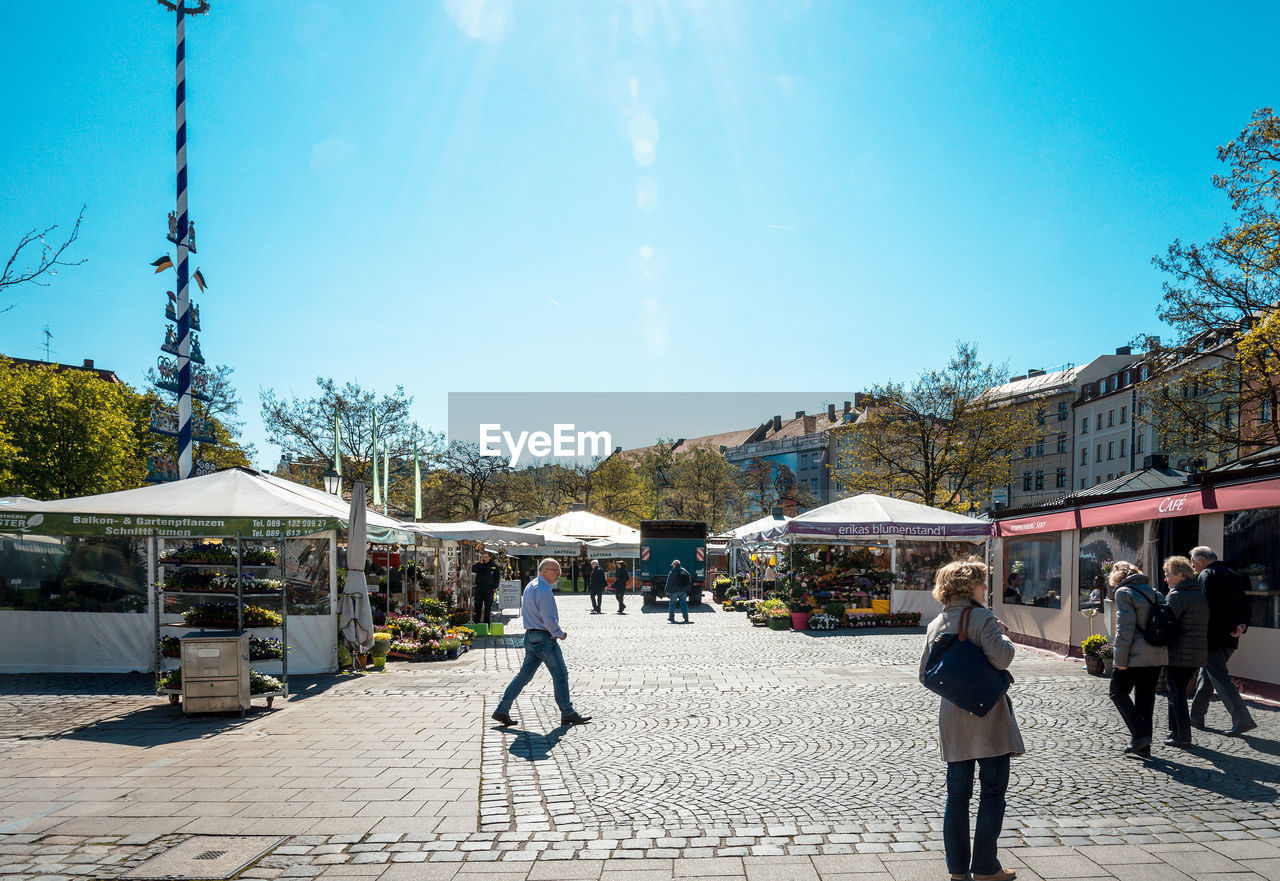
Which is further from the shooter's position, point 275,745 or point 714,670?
point 714,670

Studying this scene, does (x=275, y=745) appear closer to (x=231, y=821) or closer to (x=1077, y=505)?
(x=231, y=821)

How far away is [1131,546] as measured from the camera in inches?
502

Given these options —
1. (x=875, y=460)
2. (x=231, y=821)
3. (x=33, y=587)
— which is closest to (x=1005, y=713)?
(x=231, y=821)

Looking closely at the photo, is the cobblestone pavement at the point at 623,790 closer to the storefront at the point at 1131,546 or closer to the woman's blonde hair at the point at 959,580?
the woman's blonde hair at the point at 959,580

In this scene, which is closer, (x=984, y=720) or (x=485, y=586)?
(x=984, y=720)

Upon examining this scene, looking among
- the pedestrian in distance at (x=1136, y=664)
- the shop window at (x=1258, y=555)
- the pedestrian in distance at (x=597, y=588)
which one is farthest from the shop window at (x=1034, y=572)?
the pedestrian in distance at (x=597, y=588)

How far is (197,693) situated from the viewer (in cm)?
888

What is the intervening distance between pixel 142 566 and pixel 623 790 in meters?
10.1

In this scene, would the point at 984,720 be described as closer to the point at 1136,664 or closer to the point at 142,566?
the point at 1136,664

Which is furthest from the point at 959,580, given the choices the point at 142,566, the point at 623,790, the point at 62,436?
the point at 62,436

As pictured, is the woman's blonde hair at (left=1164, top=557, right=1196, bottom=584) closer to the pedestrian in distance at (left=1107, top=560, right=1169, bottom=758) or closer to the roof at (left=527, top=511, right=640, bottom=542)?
the pedestrian in distance at (left=1107, top=560, right=1169, bottom=758)

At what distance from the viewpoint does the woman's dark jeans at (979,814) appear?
4.19m

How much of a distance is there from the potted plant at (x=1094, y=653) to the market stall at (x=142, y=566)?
10.3 m

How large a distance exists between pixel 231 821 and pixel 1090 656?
10957 mm
